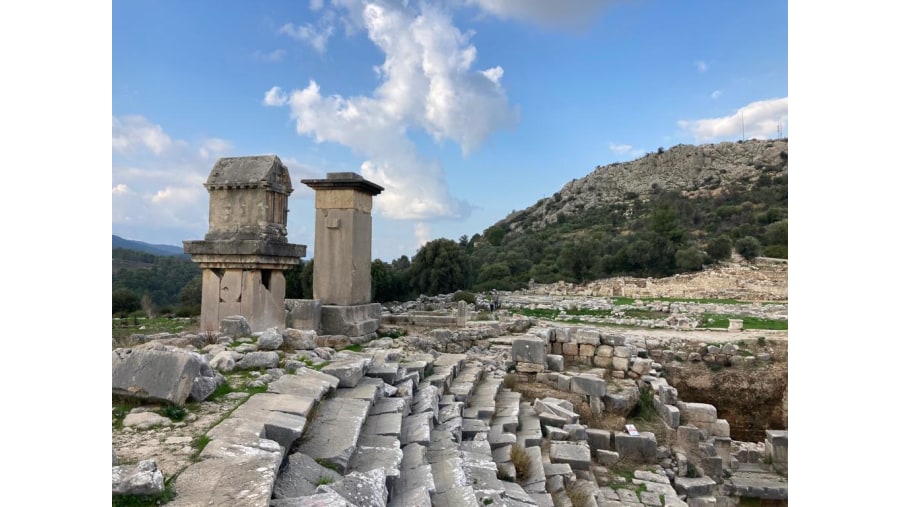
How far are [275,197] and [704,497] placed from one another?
812cm

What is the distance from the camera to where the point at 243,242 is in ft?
27.8

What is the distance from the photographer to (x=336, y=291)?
9.73 m

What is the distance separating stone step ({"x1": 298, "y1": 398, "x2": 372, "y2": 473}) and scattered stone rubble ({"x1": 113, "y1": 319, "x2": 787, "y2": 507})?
2 centimetres

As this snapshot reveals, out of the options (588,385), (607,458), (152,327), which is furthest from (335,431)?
(152,327)

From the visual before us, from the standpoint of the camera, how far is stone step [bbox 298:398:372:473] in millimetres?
3680

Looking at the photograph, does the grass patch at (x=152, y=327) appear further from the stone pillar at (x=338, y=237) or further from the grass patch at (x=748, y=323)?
the grass patch at (x=748, y=323)

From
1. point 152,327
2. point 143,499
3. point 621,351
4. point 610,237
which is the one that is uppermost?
point 610,237

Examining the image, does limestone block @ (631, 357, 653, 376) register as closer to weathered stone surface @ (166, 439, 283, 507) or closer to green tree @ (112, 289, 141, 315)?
weathered stone surface @ (166, 439, 283, 507)

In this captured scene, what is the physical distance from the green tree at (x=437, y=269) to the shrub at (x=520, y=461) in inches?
944

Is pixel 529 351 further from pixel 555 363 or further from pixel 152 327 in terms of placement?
pixel 152 327

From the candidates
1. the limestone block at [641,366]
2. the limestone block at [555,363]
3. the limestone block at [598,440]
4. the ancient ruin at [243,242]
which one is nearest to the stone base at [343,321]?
the ancient ruin at [243,242]

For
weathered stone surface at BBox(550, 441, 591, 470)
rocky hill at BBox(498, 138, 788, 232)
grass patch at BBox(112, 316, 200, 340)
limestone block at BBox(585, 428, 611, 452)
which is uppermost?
rocky hill at BBox(498, 138, 788, 232)

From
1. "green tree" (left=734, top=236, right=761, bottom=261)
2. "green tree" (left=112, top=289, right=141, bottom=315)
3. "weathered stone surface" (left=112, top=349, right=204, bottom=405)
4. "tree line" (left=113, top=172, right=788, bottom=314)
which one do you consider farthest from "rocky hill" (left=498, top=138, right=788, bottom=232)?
"weathered stone surface" (left=112, top=349, right=204, bottom=405)

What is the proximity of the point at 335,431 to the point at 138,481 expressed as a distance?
173 centimetres
